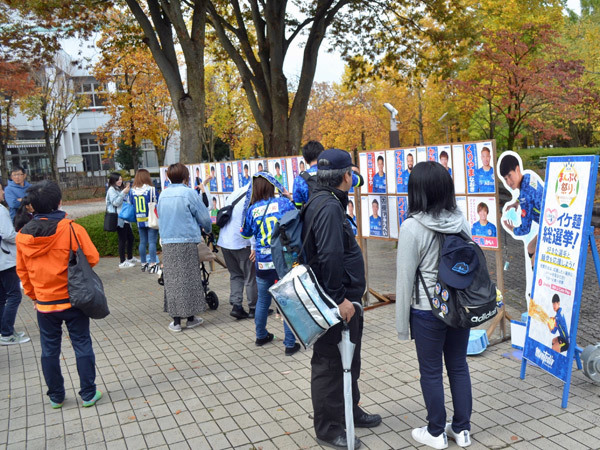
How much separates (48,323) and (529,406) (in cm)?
382

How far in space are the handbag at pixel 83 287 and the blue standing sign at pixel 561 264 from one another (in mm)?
3521

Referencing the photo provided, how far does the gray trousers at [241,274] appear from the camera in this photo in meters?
6.83

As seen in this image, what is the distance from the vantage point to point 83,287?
4449 millimetres

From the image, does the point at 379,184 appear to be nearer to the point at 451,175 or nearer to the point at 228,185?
the point at 451,175

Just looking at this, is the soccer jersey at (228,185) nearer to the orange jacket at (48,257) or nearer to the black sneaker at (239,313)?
the black sneaker at (239,313)

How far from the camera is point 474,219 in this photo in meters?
5.61

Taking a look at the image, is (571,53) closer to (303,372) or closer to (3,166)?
(303,372)

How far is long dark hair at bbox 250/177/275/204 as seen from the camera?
19.0 feet

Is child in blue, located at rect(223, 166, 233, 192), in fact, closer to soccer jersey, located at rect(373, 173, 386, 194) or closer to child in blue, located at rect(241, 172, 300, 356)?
soccer jersey, located at rect(373, 173, 386, 194)

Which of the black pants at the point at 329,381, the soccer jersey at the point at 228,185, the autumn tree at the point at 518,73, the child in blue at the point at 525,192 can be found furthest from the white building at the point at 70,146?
the black pants at the point at 329,381

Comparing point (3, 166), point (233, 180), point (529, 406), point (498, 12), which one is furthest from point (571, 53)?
point (3, 166)

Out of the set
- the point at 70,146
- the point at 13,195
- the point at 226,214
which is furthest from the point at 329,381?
the point at 70,146

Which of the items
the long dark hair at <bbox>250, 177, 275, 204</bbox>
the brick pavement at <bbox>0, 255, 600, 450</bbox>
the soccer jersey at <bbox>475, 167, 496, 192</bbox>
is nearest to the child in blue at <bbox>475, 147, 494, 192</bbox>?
the soccer jersey at <bbox>475, 167, 496, 192</bbox>

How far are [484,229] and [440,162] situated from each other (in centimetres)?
90
